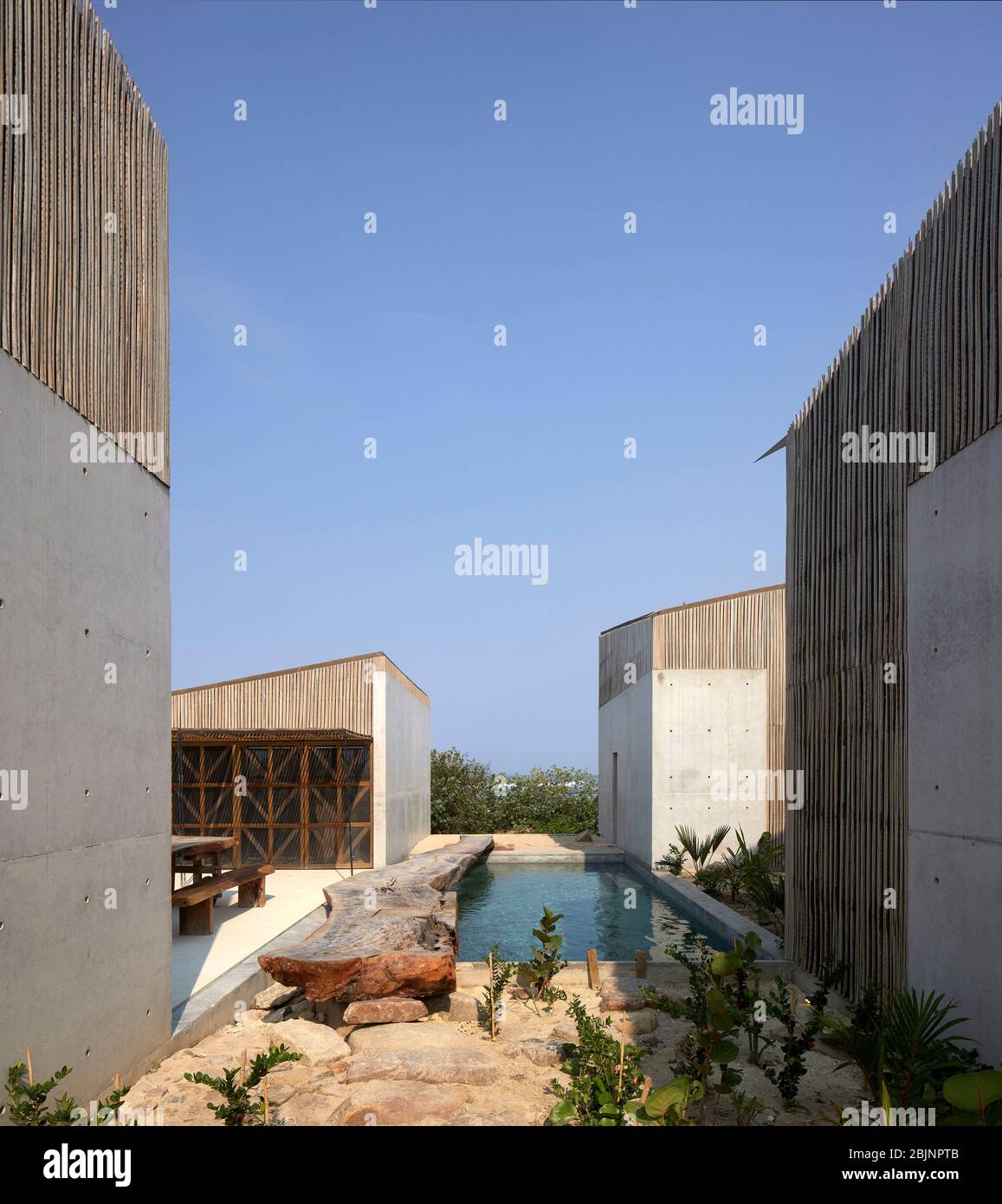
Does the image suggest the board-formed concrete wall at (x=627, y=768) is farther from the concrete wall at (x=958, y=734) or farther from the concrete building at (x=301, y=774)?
the concrete wall at (x=958, y=734)

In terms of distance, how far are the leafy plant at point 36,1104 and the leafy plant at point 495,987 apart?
341cm

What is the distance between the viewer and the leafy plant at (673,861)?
643 inches

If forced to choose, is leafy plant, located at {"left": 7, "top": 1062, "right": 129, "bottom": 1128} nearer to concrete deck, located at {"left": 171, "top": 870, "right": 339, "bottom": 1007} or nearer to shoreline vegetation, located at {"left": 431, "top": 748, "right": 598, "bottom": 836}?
concrete deck, located at {"left": 171, "top": 870, "right": 339, "bottom": 1007}

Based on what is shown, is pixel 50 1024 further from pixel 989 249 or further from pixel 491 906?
pixel 491 906

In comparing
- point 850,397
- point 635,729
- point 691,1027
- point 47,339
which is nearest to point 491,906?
point 635,729

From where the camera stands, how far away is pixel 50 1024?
477 cm

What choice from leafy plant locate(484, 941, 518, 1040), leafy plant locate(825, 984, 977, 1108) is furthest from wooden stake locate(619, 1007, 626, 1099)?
leafy plant locate(825, 984, 977, 1108)

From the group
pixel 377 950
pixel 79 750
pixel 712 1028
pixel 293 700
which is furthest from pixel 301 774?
pixel 712 1028

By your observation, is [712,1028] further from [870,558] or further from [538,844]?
[538,844]

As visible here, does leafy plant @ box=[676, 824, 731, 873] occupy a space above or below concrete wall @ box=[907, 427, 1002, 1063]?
below

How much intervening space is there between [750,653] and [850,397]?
1003 centimetres

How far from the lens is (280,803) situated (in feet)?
57.6

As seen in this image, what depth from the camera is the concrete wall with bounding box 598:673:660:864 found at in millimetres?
18281

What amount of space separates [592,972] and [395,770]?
10.7m
